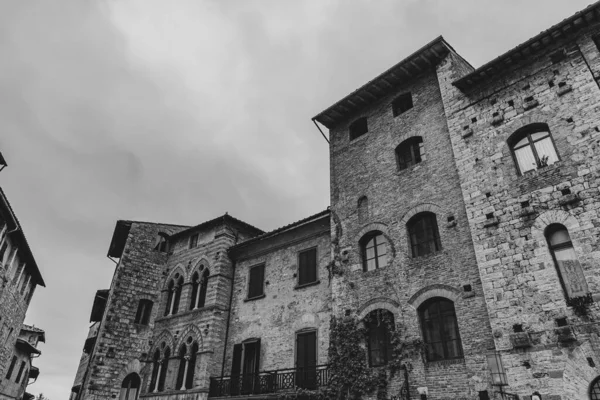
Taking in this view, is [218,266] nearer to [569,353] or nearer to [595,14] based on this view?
[569,353]

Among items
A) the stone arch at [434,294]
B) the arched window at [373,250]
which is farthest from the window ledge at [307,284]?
the stone arch at [434,294]

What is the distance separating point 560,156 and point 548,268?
300 cm

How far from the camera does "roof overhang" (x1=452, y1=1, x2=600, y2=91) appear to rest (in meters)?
11.1

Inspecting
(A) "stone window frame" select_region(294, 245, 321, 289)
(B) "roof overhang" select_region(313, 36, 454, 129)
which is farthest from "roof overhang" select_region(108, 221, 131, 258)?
(B) "roof overhang" select_region(313, 36, 454, 129)

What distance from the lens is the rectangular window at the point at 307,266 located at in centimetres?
1624

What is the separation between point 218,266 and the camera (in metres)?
19.2

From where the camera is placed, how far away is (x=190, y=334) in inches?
715

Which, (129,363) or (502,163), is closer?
(502,163)

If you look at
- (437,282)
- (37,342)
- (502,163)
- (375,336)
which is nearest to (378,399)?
(375,336)

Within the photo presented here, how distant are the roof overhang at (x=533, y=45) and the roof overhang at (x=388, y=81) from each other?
2094mm

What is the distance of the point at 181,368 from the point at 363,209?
10884mm

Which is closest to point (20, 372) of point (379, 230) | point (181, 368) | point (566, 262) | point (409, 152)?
point (181, 368)

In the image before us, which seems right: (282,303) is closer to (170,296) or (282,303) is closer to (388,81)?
(170,296)

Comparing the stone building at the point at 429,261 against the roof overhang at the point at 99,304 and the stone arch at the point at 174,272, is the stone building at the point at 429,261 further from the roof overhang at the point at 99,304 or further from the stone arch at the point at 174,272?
the roof overhang at the point at 99,304
